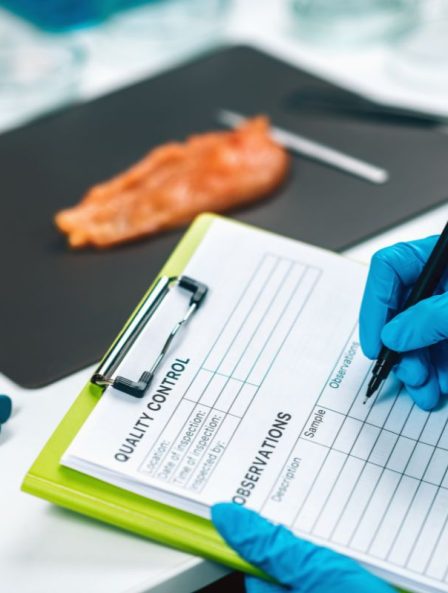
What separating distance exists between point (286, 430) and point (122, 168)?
551mm

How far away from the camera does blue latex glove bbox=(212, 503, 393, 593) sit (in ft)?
2.35

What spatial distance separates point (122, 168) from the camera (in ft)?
4.09

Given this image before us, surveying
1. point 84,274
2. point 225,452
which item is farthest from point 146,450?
point 84,274

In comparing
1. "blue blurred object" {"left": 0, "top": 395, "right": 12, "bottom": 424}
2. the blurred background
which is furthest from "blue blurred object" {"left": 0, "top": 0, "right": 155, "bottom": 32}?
"blue blurred object" {"left": 0, "top": 395, "right": 12, "bottom": 424}

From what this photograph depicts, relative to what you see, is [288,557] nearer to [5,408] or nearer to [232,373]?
[232,373]

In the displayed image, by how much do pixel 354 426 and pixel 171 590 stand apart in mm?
209

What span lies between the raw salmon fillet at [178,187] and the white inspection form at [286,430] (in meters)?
0.21

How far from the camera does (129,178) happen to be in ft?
3.95

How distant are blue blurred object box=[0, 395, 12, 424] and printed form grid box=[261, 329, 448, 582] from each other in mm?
277

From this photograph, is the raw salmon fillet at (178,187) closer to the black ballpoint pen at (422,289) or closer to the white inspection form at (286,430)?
the white inspection form at (286,430)

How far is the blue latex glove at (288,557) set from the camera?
0.71 metres

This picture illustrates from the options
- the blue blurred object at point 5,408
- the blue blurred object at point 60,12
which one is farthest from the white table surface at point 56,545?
the blue blurred object at point 60,12

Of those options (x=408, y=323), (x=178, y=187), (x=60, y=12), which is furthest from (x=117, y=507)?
(x=60, y=12)

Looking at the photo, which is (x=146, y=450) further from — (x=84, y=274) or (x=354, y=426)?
(x=84, y=274)
